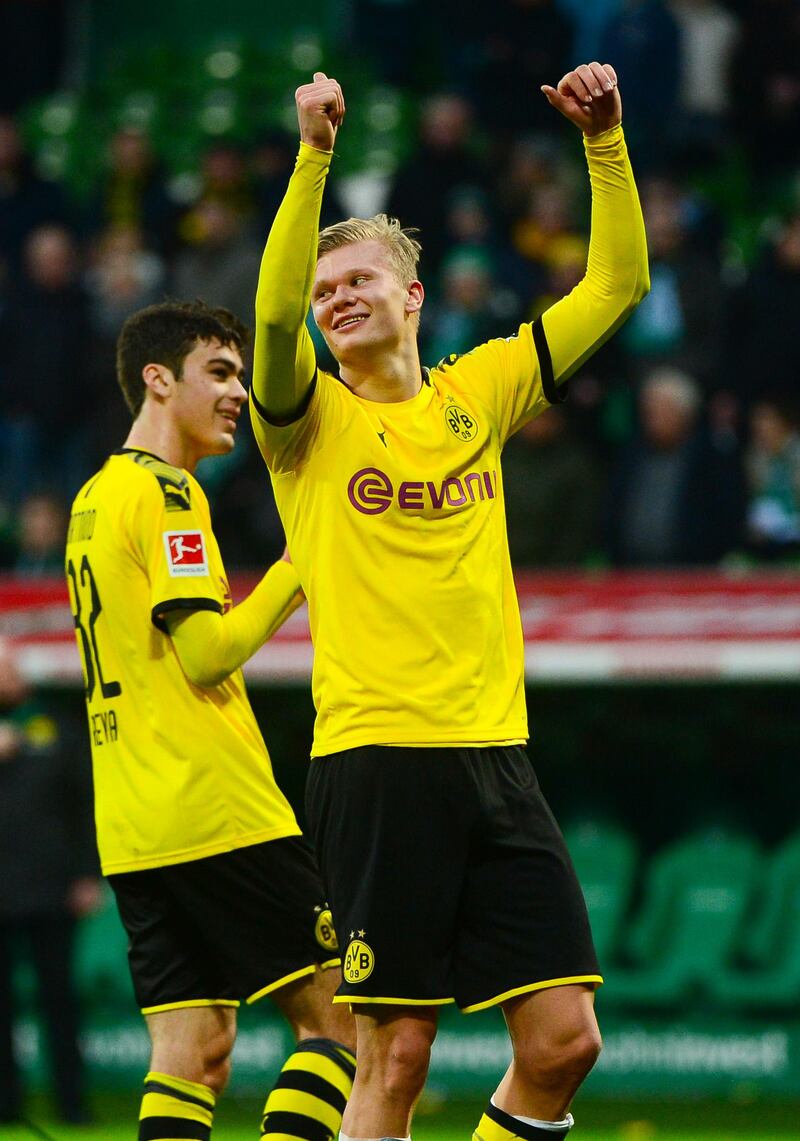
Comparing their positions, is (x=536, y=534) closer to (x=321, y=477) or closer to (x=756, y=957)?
(x=756, y=957)

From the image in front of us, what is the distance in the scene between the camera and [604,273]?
4465mm

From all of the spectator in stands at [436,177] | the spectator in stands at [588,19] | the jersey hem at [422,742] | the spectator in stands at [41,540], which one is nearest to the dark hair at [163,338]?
the jersey hem at [422,742]

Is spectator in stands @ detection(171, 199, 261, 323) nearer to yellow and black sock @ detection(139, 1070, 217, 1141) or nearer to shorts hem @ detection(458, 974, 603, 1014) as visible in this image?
yellow and black sock @ detection(139, 1070, 217, 1141)

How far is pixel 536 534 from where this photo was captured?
9859mm

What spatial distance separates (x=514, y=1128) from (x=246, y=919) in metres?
1.01

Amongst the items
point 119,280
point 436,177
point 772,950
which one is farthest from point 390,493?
point 436,177

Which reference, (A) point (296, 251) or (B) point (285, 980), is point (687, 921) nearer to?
(B) point (285, 980)

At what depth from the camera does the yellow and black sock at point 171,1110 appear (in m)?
4.85

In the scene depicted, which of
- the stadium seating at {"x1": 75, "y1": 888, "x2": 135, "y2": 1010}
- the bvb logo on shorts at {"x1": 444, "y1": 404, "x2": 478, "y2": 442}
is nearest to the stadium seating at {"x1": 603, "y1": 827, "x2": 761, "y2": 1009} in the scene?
the stadium seating at {"x1": 75, "y1": 888, "x2": 135, "y2": 1010}

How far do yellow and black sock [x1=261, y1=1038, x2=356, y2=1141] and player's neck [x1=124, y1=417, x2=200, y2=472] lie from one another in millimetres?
1556

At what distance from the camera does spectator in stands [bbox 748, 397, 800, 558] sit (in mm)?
9766

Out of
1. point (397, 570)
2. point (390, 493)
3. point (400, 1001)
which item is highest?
point (390, 493)

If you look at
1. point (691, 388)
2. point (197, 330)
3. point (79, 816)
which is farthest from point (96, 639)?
point (691, 388)

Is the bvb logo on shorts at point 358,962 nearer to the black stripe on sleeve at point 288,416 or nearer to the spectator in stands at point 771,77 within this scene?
the black stripe on sleeve at point 288,416
